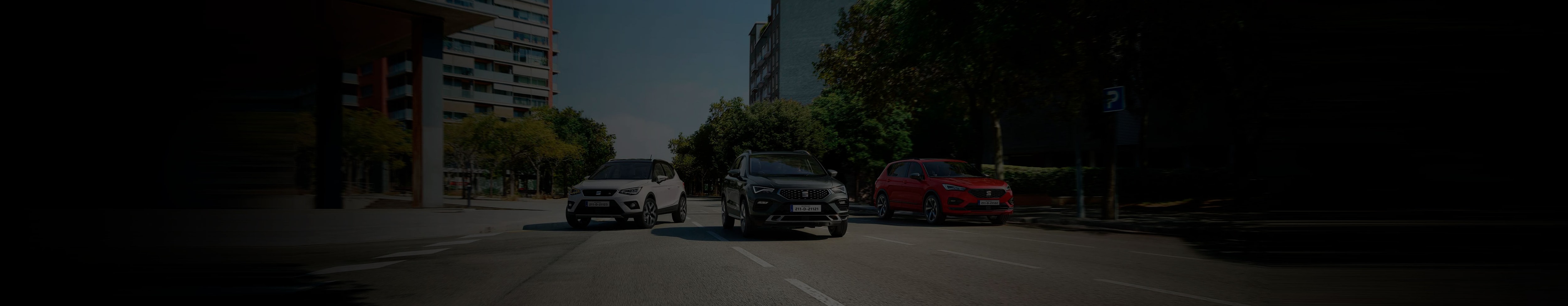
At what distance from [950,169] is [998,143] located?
6834 millimetres

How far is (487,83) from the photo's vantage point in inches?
2721

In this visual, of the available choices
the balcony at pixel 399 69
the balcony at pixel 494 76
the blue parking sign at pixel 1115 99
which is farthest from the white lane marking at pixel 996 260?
the balcony at pixel 494 76

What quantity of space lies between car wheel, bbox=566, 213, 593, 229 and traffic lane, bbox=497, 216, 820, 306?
463 centimetres

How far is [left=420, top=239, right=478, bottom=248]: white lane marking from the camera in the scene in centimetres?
1005

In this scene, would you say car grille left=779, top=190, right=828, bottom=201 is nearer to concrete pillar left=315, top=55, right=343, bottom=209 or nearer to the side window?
the side window

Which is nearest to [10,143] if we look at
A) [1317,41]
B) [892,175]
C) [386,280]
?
[386,280]

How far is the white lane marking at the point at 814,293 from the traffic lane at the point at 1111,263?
8.07 feet

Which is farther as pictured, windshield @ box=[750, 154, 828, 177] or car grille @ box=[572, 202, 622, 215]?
car grille @ box=[572, 202, 622, 215]

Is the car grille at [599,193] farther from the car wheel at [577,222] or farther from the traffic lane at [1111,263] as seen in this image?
the traffic lane at [1111,263]

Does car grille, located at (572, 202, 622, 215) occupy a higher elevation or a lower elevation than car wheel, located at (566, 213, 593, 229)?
higher

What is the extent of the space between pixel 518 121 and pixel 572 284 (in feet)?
138

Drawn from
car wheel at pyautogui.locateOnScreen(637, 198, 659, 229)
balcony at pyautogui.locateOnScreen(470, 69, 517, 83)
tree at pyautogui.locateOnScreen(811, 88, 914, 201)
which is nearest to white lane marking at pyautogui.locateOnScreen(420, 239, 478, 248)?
car wheel at pyautogui.locateOnScreen(637, 198, 659, 229)

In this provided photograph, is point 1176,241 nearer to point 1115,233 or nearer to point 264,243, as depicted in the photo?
point 1115,233

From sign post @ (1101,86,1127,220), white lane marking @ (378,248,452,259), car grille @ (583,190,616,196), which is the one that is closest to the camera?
white lane marking @ (378,248,452,259)
